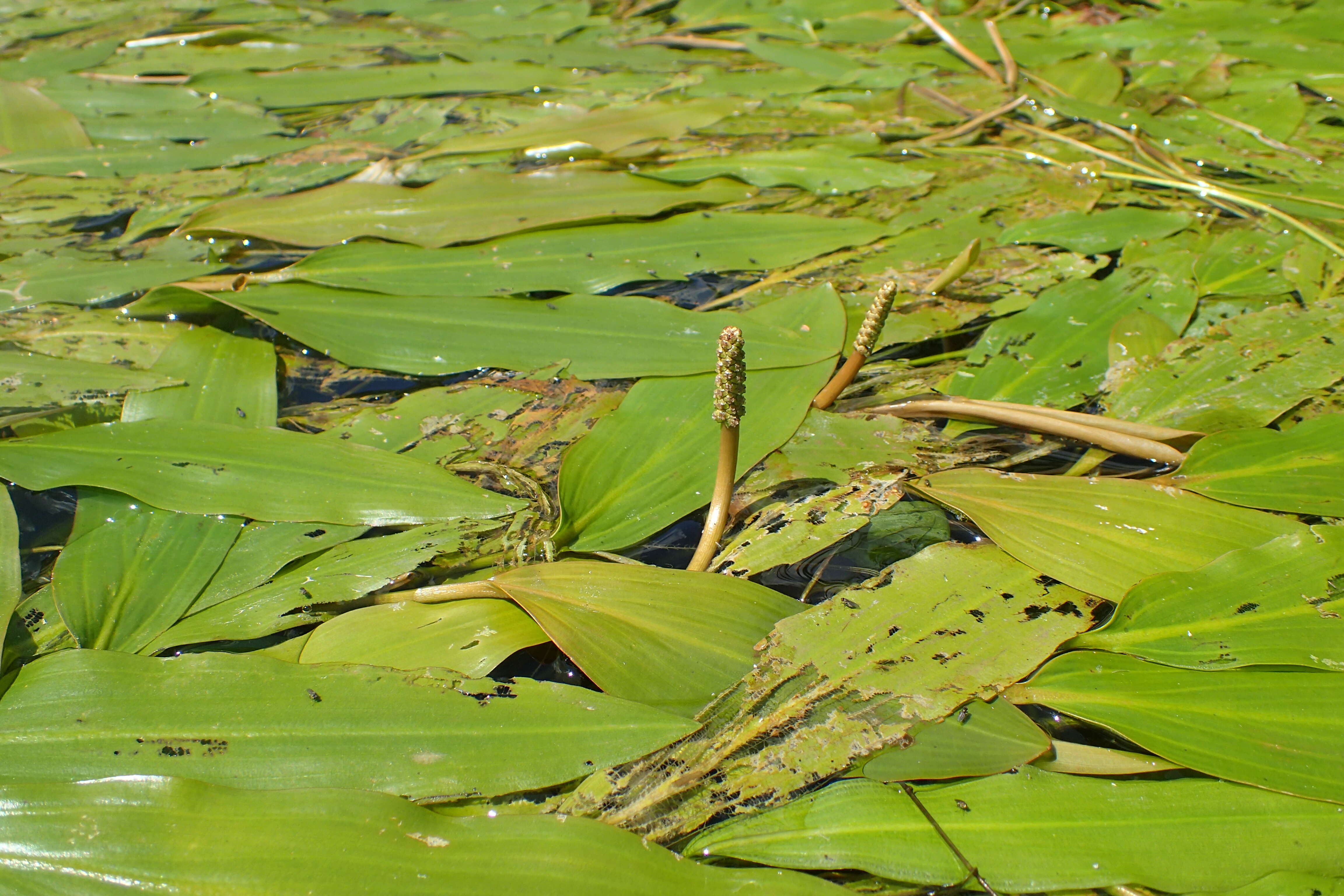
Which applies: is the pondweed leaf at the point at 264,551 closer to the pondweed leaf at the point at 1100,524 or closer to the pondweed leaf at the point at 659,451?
the pondweed leaf at the point at 659,451

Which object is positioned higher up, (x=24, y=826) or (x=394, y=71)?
(x=394, y=71)

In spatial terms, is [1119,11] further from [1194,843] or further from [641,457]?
[1194,843]

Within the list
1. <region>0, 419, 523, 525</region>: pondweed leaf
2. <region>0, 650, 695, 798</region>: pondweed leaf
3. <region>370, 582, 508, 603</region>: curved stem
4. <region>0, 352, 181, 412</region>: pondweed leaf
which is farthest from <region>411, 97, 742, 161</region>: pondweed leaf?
<region>0, 650, 695, 798</region>: pondweed leaf

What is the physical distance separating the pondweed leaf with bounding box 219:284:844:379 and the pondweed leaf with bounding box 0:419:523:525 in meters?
0.26

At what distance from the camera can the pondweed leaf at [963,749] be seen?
2.63ft

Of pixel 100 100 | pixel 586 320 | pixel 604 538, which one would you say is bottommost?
pixel 604 538

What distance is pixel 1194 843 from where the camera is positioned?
2.44 feet

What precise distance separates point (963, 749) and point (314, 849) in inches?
23.4

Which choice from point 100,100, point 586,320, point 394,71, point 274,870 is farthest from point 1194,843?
point 100,100

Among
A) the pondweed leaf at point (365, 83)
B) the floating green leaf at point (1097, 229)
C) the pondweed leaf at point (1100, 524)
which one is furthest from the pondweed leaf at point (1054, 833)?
the pondweed leaf at point (365, 83)

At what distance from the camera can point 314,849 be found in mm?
694

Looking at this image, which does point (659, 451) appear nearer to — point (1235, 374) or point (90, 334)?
point (1235, 374)

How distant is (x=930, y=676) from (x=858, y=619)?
0.33 ft

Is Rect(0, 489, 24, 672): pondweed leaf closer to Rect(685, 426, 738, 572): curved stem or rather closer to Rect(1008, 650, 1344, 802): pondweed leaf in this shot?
Rect(685, 426, 738, 572): curved stem
